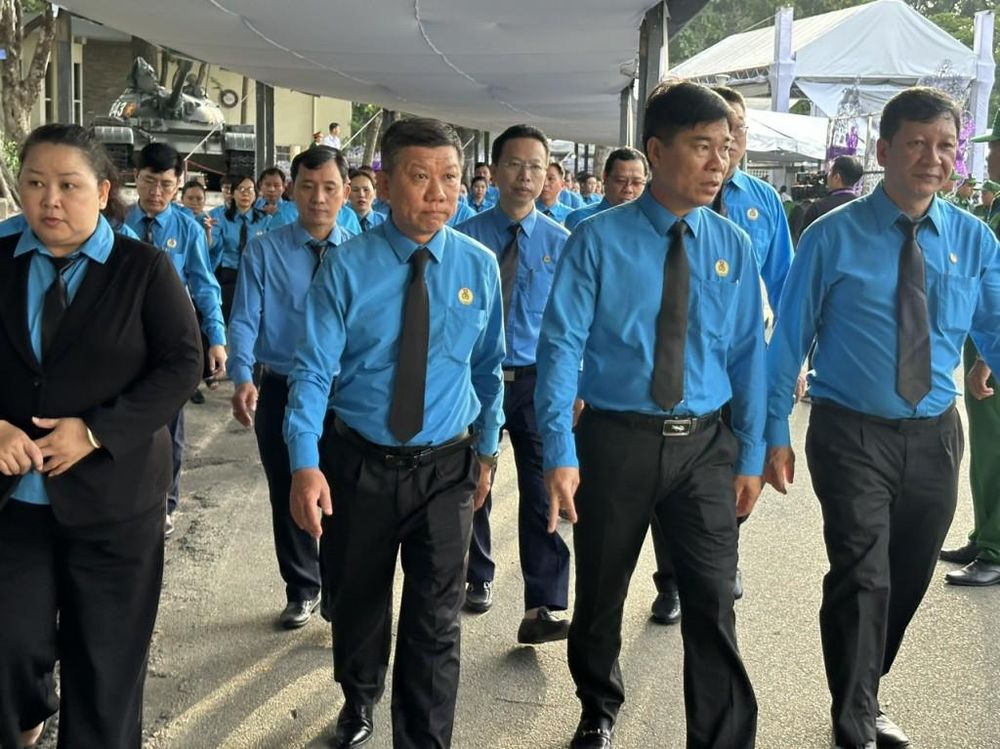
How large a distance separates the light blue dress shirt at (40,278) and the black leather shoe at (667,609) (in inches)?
116

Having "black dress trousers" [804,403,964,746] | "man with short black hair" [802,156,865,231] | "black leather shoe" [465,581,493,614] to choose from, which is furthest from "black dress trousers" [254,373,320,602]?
"man with short black hair" [802,156,865,231]

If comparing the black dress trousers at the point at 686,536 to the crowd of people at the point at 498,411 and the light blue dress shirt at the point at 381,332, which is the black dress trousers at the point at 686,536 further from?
the light blue dress shirt at the point at 381,332

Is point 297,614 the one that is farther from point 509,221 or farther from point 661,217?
point 661,217

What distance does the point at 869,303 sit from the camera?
3781 millimetres

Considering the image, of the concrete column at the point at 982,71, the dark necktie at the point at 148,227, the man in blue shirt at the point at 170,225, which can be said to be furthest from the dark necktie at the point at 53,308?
the concrete column at the point at 982,71

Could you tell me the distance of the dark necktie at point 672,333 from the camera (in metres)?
3.51

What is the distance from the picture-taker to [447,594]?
362cm

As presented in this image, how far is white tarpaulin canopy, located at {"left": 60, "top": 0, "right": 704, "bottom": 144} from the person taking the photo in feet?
24.3

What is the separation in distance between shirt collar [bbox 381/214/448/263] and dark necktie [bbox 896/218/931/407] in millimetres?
1530

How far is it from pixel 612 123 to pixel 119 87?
904 inches

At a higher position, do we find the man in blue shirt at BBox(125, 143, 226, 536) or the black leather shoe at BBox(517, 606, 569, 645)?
the man in blue shirt at BBox(125, 143, 226, 536)

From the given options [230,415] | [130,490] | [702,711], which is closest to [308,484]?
[130,490]

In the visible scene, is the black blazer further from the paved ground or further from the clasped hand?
the paved ground

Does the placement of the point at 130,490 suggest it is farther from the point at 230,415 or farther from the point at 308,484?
the point at 230,415
